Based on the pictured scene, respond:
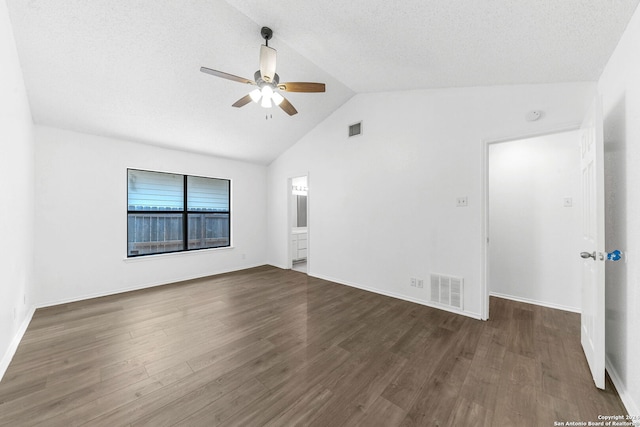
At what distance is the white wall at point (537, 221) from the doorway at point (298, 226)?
129 inches

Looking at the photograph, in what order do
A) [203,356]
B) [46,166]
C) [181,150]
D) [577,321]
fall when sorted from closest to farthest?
[203,356] < [577,321] < [46,166] < [181,150]

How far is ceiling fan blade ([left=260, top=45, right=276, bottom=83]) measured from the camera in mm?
2127

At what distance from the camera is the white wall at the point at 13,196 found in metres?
1.85

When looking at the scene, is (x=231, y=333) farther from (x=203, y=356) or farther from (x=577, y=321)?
(x=577, y=321)

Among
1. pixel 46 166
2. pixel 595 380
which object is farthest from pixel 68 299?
pixel 595 380

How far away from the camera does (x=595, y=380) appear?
172 centimetres

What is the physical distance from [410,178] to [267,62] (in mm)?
2375

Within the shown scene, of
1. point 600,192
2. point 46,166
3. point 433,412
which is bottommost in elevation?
A: point 433,412

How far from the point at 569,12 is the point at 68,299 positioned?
606cm

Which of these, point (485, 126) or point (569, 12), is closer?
point (569, 12)

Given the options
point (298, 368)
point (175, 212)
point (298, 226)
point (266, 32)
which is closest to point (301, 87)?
point (266, 32)

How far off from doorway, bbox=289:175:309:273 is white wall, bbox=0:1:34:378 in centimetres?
377

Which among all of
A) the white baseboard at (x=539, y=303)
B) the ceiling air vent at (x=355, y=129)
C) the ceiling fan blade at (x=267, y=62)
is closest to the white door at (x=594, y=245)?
the white baseboard at (x=539, y=303)

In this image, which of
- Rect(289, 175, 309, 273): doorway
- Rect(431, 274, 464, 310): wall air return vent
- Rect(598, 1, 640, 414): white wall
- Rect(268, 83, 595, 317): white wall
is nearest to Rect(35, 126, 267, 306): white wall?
Rect(289, 175, 309, 273): doorway
